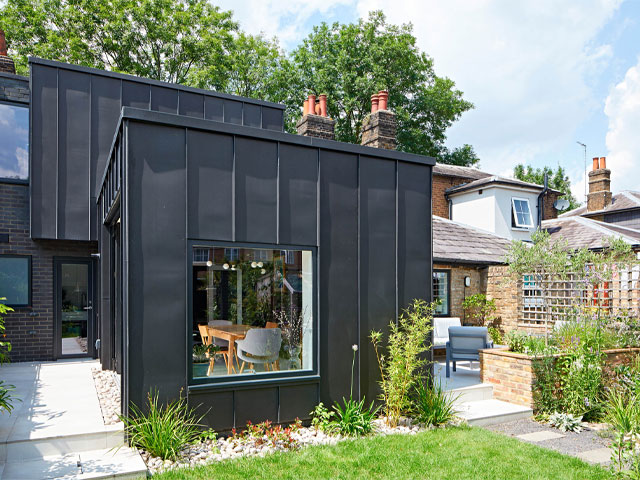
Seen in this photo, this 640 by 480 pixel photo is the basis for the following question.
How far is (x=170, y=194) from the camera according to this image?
537cm

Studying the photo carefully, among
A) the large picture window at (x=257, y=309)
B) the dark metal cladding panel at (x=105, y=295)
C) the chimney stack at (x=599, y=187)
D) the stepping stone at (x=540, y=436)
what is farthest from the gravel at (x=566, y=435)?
the chimney stack at (x=599, y=187)

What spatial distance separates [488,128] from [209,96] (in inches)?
1251

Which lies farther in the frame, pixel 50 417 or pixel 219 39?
pixel 219 39

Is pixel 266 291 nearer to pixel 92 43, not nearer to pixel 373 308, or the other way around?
pixel 373 308

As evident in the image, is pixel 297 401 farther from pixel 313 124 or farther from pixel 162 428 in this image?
pixel 313 124

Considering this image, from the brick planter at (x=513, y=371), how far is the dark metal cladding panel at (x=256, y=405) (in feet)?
12.5

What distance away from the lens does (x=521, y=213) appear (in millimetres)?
19203

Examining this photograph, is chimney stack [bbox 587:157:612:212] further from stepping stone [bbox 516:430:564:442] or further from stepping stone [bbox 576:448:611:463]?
stepping stone [bbox 576:448:611:463]

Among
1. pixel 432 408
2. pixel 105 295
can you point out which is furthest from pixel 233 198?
pixel 105 295

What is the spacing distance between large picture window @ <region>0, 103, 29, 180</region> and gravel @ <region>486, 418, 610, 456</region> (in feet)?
31.9

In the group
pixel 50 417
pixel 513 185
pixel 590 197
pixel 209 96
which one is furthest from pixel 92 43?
pixel 590 197

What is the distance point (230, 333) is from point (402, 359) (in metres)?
2.22

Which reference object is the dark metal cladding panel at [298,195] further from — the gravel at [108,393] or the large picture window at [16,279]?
the large picture window at [16,279]

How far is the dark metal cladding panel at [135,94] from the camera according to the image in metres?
10.1
